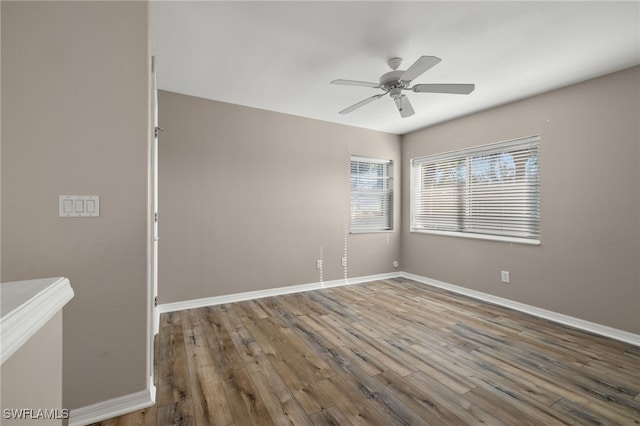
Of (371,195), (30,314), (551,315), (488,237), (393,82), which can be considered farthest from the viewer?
(371,195)

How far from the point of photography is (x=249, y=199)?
12.0 feet

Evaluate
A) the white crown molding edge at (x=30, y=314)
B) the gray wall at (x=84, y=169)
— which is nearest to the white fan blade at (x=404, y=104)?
the gray wall at (x=84, y=169)

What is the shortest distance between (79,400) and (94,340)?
0.32 m

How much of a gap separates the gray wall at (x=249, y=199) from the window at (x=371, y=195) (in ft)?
0.58

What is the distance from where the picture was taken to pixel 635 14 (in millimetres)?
1876

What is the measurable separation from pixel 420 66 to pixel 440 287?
10.7ft

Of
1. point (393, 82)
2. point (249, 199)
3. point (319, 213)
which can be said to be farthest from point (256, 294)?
point (393, 82)

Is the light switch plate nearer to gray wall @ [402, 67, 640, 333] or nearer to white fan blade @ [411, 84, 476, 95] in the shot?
white fan blade @ [411, 84, 476, 95]

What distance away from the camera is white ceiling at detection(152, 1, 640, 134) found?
1867mm

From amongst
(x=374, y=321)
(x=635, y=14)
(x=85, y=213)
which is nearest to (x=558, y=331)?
(x=374, y=321)

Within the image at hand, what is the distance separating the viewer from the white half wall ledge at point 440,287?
2662 mm

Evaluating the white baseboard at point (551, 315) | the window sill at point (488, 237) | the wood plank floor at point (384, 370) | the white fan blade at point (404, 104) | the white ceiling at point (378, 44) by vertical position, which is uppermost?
the white ceiling at point (378, 44)

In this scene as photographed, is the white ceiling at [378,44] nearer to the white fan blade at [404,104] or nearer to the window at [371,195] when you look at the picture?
the white fan blade at [404,104]

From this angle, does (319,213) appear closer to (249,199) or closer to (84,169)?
(249,199)
